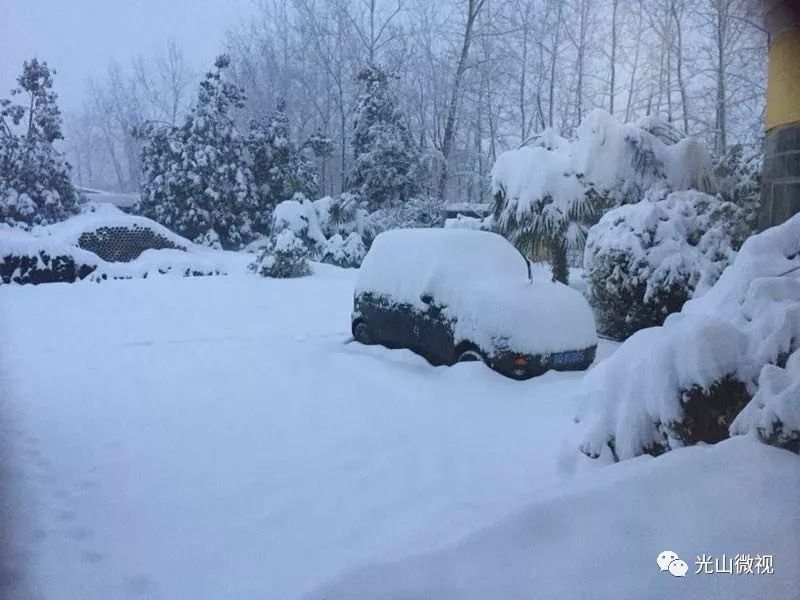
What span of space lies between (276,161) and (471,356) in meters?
16.4

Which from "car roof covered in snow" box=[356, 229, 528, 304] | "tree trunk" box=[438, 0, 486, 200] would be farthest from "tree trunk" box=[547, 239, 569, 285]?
"tree trunk" box=[438, 0, 486, 200]

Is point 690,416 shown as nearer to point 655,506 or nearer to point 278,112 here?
point 655,506

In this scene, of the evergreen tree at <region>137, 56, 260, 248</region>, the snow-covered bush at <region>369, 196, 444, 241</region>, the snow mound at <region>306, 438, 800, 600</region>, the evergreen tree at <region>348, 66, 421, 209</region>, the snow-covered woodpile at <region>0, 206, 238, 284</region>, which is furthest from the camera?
the evergreen tree at <region>137, 56, 260, 248</region>

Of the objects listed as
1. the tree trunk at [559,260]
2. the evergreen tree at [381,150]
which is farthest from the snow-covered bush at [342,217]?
the tree trunk at [559,260]

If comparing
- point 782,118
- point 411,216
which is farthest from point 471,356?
point 411,216

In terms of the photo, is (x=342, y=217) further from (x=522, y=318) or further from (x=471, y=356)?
(x=522, y=318)

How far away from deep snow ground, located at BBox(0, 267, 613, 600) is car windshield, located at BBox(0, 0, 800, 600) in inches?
1.0

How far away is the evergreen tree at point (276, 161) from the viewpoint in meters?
20.4

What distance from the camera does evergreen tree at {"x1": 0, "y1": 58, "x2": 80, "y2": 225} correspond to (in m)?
15.2

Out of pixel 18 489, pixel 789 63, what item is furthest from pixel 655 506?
pixel 789 63

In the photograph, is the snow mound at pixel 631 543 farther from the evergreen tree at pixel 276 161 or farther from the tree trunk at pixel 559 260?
the evergreen tree at pixel 276 161

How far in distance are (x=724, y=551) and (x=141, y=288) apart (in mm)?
11589

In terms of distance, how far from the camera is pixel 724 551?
1.80 meters

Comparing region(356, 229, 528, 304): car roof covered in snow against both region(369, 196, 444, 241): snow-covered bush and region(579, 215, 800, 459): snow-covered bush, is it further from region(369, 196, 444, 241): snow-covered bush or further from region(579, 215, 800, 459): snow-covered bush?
region(369, 196, 444, 241): snow-covered bush
